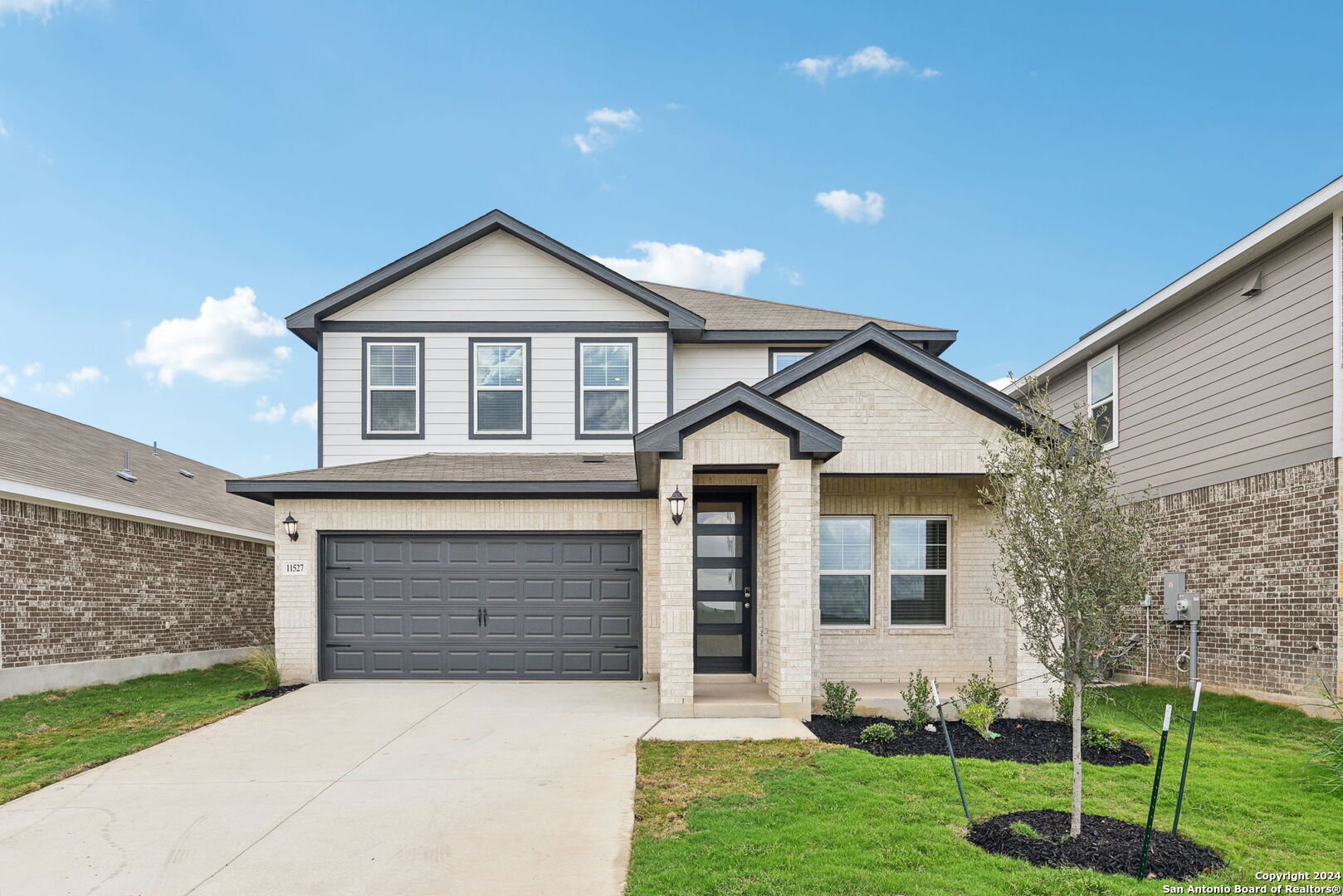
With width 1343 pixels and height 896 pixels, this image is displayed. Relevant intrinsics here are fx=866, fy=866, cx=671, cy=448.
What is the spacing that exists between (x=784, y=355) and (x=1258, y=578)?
23.9ft

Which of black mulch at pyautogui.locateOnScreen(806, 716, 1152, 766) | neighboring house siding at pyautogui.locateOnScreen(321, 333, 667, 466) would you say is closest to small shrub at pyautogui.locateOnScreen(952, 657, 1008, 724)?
black mulch at pyautogui.locateOnScreen(806, 716, 1152, 766)

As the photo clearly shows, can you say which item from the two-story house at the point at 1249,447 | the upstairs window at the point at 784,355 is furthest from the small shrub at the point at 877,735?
the upstairs window at the point at 784,355

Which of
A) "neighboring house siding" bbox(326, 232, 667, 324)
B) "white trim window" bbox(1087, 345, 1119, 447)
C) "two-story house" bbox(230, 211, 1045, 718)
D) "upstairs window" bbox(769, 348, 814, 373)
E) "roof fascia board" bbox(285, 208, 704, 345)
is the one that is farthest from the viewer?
"white trim window" bbox(1087, 345, 1119, 447)

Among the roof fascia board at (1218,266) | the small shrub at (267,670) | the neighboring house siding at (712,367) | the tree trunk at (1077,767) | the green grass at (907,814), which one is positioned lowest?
the small shrub at (267,670)

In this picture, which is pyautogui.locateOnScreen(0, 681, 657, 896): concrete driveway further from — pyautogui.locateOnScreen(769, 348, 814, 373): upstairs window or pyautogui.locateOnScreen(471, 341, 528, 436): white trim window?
pyautogui.locateOnScreen(769, 348, 814, 373): upstairs window

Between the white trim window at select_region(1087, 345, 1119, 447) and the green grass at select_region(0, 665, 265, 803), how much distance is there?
13968mm

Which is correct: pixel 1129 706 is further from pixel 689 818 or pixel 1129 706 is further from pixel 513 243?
pixel 513 243

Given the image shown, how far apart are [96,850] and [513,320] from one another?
9.73m

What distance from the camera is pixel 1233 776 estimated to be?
7.05 metres

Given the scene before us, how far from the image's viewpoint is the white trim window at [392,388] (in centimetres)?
1382

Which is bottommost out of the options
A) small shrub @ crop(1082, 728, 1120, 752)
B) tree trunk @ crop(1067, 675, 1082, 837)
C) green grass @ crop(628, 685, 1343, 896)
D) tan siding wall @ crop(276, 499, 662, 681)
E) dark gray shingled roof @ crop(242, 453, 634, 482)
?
small shrub @ crop(1082, 728, 1120, 752)

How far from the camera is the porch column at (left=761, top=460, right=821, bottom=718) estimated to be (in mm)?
9281

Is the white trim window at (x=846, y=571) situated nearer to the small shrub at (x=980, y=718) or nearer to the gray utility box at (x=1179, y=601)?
the small shrub at (x=980, y=718)

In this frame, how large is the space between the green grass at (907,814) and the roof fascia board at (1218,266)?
3.35 m
